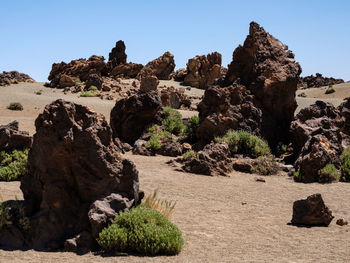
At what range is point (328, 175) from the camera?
12969 mm

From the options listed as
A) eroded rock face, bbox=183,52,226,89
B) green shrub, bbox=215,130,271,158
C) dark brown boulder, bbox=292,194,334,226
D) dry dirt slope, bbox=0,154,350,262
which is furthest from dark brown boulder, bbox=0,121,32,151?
eroded rock face, bbox=183,52,226,89

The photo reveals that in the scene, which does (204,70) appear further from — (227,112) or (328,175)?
(328,175)

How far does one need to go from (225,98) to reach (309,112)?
11.3ft

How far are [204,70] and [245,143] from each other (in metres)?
32.1

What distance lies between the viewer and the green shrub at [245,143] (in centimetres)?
1565

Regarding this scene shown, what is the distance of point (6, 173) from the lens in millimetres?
11352

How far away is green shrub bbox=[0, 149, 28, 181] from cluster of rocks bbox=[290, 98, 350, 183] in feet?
27.8

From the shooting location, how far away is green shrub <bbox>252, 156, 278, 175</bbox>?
14.3 m

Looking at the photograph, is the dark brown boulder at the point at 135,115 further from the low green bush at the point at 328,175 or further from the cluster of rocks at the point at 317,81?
the cluster of rocks at the point at 317,81

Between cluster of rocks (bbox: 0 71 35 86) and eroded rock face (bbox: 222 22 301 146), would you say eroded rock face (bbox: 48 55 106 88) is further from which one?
eroded rock face (bbox: 222 22 301 146)

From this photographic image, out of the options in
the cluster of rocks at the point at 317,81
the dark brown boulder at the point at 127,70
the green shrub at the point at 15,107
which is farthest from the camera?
the cluster of rocks at the point at 317,81

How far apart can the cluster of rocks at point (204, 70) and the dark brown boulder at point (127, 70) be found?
20.9 feet

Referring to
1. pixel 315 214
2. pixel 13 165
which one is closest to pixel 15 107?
pixel 13 165

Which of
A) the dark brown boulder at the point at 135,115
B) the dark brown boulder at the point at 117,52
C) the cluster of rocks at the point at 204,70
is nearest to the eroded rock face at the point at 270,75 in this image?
the dark brown boulder at the point at 135,115
